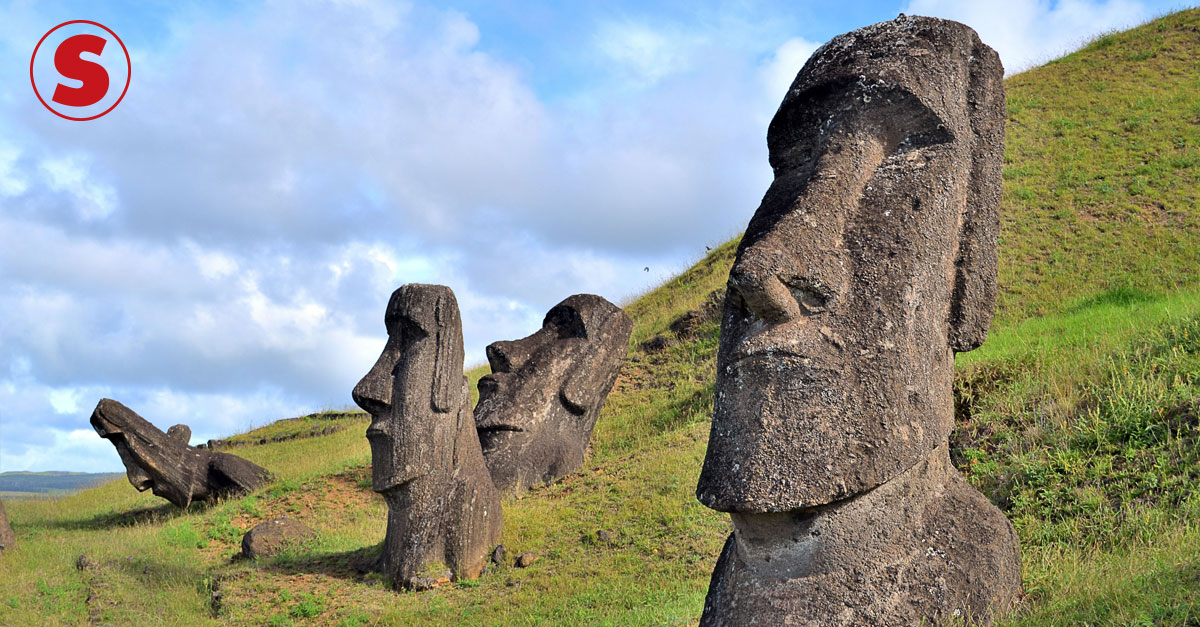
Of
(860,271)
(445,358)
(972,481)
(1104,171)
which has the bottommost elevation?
(972,481)

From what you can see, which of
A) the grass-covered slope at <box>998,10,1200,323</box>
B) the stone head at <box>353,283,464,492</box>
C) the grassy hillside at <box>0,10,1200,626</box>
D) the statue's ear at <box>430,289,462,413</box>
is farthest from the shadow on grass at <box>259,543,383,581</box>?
the grass-covered slope at <box>998,10,1200,323</box>

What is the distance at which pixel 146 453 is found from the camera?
15.5 m

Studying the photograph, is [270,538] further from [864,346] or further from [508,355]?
[864,346]

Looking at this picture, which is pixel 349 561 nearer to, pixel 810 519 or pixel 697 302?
pixel 810 519

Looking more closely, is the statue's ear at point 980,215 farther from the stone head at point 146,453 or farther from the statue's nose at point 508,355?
the stone head at point 146,453

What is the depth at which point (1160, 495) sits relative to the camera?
263 inches

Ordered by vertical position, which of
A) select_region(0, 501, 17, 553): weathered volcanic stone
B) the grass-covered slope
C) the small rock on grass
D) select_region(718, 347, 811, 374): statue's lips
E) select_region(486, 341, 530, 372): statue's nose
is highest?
the grass-covered slope

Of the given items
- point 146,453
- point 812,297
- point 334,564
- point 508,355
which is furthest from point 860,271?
point 146,453

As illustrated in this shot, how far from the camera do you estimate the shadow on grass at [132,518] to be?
620 inches

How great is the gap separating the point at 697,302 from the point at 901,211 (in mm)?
16678

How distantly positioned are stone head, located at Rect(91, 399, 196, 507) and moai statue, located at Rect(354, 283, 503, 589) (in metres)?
6.66

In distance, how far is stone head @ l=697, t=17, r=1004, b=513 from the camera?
4.42 meters

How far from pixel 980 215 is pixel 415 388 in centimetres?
661

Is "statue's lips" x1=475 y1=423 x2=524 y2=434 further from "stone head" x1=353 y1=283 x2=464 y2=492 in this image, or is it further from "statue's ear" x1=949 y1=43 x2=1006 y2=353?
"statue's ear" x1=949 y1=43 x2=1006 y2=353
